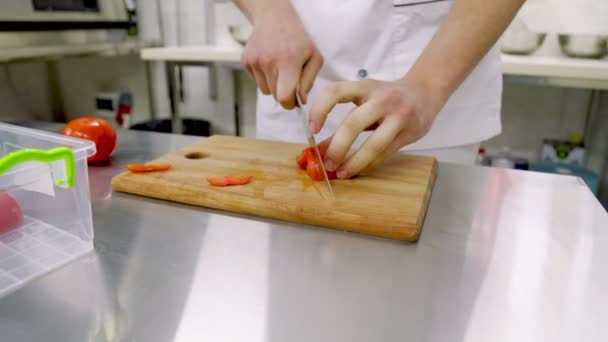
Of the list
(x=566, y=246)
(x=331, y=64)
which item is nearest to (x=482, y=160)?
(x=331, y=64)

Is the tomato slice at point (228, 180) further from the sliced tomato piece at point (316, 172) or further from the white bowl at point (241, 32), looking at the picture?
the white bowl at point (241, 32)

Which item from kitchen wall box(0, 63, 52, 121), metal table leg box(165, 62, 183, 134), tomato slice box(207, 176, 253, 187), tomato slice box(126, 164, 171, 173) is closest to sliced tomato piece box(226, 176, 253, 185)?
tomato slice box(207, 176, 253, 187)

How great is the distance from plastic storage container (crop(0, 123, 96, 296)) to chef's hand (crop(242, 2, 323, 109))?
28 centimetres

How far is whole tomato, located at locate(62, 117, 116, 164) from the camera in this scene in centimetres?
66

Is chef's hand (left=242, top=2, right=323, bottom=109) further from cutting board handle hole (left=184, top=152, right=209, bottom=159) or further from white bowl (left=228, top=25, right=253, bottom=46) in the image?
white bowl (left=228, top=25, right=253, bottom=46)

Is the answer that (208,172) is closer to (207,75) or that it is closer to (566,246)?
(566,246)

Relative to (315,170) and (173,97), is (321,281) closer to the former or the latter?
(315,170)

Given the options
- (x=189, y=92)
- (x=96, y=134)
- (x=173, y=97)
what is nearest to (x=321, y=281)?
(x=96, y=134)

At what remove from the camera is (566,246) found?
443mm

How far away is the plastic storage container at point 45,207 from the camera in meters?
0.38

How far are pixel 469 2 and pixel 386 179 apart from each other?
0.28 meters

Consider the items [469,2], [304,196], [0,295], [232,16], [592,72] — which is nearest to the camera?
[0,295]

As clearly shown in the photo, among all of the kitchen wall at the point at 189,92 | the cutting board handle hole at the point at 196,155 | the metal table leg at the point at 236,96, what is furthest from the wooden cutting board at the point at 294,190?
the metal table leg at the point at 236,96

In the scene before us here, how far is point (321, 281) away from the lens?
37 centimetres
